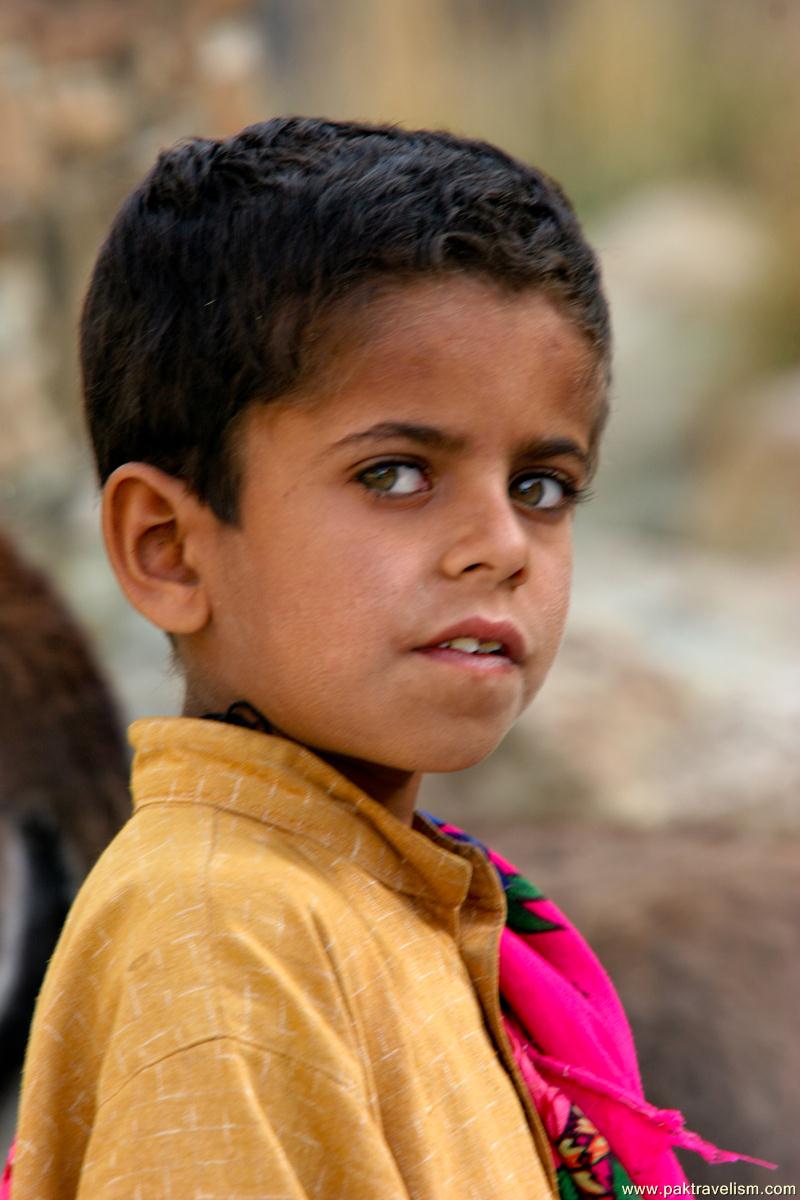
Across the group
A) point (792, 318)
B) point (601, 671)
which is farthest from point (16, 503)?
point (792, 318)

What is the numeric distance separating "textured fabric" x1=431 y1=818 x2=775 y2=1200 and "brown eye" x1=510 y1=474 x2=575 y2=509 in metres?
0.25

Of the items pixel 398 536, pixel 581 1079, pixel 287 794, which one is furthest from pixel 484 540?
pixel 581 1079

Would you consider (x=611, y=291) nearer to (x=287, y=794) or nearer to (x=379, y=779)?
(x=379, y=779)

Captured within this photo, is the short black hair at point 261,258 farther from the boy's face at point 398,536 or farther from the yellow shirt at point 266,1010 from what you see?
the yellow shirt at point 266,1010

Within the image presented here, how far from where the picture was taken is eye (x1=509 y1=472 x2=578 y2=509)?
92 cm

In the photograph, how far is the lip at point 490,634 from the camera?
0.85 meters

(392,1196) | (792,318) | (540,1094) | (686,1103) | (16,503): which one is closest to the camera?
(392,1196)

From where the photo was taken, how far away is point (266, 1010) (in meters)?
0.70

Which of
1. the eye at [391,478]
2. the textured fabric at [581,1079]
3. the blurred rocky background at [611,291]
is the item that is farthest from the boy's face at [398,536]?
the blurred rocky background at [611,291]

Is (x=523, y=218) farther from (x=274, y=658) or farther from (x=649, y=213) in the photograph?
(x=649, y=213)

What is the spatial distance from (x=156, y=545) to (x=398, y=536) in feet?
0.60

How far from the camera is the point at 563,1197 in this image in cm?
92

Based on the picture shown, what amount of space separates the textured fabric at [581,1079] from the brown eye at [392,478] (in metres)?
0.30

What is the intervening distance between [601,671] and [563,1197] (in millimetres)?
3148
